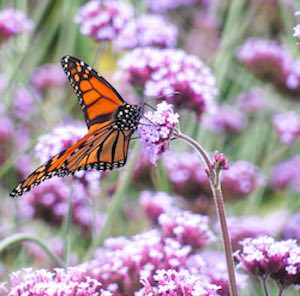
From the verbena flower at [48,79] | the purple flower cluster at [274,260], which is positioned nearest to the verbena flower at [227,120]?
the verbena flower at [48,79]

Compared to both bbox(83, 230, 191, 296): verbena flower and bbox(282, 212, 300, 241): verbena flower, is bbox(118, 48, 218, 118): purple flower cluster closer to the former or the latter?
bbox(83, 230, 191, 296): verbena flower

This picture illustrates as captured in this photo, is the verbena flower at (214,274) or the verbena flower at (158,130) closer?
the verbena flower at (158,130)

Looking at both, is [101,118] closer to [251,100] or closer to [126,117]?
[126,117]

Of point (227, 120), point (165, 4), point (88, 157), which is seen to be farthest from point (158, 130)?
point (165, 4)

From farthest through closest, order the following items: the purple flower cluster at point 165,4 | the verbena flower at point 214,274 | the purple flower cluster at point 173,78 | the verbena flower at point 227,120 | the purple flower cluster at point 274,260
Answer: the purple flower cluster at point 165,4, the verbena flower at point 227,120, the purple flower cluster at point 173,78, the verbena flower at point 214,274, the purple flower cluster at point 274,260

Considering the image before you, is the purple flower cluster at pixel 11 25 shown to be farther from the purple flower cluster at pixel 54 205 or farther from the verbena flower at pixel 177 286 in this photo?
the verbena flower at pixel 177 286

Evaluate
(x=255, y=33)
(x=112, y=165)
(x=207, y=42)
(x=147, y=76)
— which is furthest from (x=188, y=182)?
(x=255, y=33)
